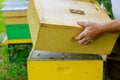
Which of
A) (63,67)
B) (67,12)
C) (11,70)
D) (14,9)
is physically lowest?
(11,70)

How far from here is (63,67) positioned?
1997mm

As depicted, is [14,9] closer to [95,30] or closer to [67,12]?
[67,12]

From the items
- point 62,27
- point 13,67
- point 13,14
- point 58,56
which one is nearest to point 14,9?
point 13,14

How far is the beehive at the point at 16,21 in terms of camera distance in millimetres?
3182

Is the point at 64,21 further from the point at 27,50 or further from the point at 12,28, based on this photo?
the point at 27,50

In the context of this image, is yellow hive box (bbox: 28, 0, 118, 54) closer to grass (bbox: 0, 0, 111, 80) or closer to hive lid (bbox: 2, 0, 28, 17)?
hive lid (bbox: 2, 0, 28, 17)

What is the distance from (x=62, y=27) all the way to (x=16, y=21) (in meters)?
1.62

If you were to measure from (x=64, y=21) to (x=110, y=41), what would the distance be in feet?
0.98

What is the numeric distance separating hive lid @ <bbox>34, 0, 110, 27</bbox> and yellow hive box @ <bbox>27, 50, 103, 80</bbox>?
285 mm

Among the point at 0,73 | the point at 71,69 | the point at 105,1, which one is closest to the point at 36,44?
the point at 71,69

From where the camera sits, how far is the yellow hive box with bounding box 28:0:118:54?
1723 millimetres

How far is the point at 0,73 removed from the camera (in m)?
3.72

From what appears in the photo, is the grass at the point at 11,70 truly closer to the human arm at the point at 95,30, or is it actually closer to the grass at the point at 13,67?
the grass at the point at 13,67

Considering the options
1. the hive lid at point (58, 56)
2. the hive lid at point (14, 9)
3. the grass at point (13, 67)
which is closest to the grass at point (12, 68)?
the grass at point (13, 67)
